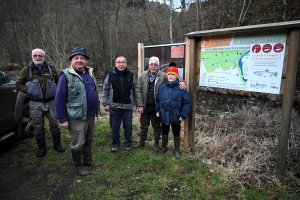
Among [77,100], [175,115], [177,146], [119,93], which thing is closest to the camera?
[77,100]

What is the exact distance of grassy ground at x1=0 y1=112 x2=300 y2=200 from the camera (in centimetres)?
277

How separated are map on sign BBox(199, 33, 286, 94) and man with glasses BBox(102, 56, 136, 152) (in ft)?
4.67

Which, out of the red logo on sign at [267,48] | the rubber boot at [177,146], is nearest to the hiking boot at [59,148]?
the rubber boot at [177,146]

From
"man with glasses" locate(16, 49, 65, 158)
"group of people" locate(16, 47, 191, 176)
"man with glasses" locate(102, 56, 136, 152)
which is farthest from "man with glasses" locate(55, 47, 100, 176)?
"man with glasses" locate(16, 49, 65, 158)

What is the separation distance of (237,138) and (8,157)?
4690 millimetres

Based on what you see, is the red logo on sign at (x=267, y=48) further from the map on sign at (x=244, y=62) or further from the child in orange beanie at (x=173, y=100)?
the child in orange beanie at (x=173, y=100)

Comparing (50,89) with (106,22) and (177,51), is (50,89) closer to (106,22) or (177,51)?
(177,51)

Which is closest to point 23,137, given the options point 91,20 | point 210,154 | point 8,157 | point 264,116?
point 8,157

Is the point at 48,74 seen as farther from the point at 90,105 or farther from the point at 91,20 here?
the point at 91,20

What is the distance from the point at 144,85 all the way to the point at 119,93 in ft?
1.71

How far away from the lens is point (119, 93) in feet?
12.2

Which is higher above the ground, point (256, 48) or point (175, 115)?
point (256, 48)

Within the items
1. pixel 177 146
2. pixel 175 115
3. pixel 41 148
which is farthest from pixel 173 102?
pixel 41 148

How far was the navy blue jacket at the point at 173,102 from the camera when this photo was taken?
11.6 feet
